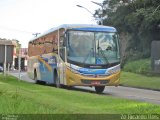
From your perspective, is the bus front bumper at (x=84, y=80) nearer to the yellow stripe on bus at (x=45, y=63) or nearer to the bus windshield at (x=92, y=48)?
the bus windshield at (x=92, y=48)

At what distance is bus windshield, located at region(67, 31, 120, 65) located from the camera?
1020 inches

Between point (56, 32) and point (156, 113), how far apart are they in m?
16.6

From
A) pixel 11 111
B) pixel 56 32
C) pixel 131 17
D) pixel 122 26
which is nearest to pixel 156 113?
pixel 11 111

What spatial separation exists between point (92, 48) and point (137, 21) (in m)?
34.1

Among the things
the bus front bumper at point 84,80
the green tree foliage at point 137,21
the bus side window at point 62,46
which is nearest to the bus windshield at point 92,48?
the bus side window at point 62,46

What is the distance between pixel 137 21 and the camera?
59.3 metres

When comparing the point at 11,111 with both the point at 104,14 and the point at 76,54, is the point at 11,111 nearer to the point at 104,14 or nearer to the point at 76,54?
the point at 76,54

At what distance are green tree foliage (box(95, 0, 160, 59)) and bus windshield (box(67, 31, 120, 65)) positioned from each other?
2676 cm

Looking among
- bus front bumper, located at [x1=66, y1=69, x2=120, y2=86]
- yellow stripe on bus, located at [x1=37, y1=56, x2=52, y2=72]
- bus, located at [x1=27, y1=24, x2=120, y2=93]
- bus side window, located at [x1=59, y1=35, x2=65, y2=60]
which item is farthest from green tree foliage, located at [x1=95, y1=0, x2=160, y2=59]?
bus front bumper, located at [x1=66, y1=69, x2=120, y2=86]

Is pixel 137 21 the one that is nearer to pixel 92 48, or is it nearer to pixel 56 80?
pixel 56 80

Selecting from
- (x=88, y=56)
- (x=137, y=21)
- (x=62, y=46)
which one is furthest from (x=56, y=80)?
(x=137, y=21)

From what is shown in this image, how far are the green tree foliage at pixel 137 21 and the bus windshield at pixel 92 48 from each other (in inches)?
1054

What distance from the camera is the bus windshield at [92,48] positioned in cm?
2591

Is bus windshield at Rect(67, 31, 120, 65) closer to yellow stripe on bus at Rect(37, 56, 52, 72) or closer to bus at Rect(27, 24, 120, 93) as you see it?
bus at Rect(27, 24, 120, 93)
